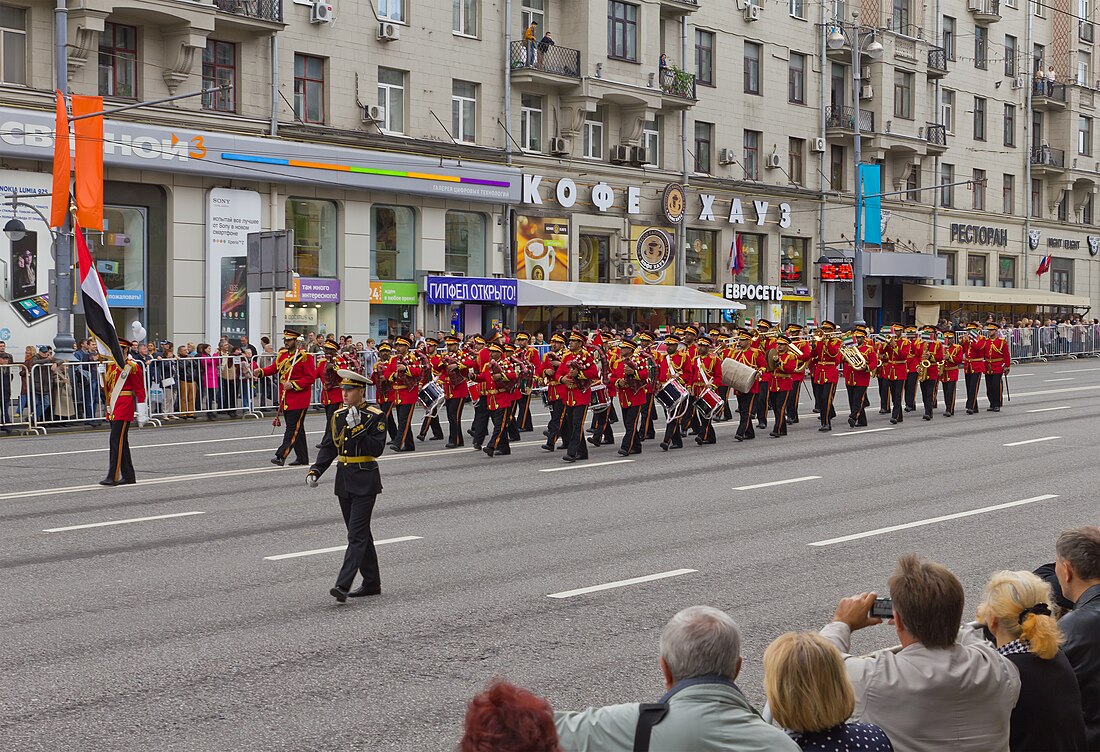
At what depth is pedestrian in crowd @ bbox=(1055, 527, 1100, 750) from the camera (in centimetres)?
521

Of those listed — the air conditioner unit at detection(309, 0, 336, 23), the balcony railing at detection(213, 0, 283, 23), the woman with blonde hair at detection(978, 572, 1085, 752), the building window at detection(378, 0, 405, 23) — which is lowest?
the woman with blonde hair at detection(978, 572, 1085, 752)

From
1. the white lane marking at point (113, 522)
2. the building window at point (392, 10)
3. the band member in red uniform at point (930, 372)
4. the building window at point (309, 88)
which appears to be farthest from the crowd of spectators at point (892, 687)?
the building window at point (392, 10)

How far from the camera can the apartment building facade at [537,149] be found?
30734mm

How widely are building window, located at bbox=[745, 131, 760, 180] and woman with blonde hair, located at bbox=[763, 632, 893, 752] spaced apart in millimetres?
44338

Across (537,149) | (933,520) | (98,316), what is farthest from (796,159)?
(933,520)

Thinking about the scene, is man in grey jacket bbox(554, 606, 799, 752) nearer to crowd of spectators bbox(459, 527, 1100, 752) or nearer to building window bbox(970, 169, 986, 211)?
crowd of spectators bbox(459, 527, 1100, 752)

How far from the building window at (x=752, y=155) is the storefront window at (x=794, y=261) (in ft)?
9.95

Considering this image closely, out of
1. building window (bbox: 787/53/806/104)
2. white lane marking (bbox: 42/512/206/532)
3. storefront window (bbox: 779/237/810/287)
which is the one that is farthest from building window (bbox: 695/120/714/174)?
white lane marking (bbox: 42/512/206/532)

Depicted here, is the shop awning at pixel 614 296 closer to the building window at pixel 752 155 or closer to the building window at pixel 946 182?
the building window at pixel 752 155

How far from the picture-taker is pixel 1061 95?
6397 centimetres

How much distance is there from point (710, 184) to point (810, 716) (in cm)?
4248

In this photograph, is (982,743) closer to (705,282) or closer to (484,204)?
(484,204)

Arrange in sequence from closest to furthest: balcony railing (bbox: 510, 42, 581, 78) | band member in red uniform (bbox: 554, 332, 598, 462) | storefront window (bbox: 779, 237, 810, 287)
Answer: band member in red uniform (bbox: 554, 332, 598, 462)
balcony railing (bbox: 510, 42, 581, 78)
storefront window (bbox: 779, 237, 810, 287)

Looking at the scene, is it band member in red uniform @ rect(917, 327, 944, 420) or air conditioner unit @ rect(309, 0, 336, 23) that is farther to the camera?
air conditioner unit @ rect(309, 0, 336, 23)
